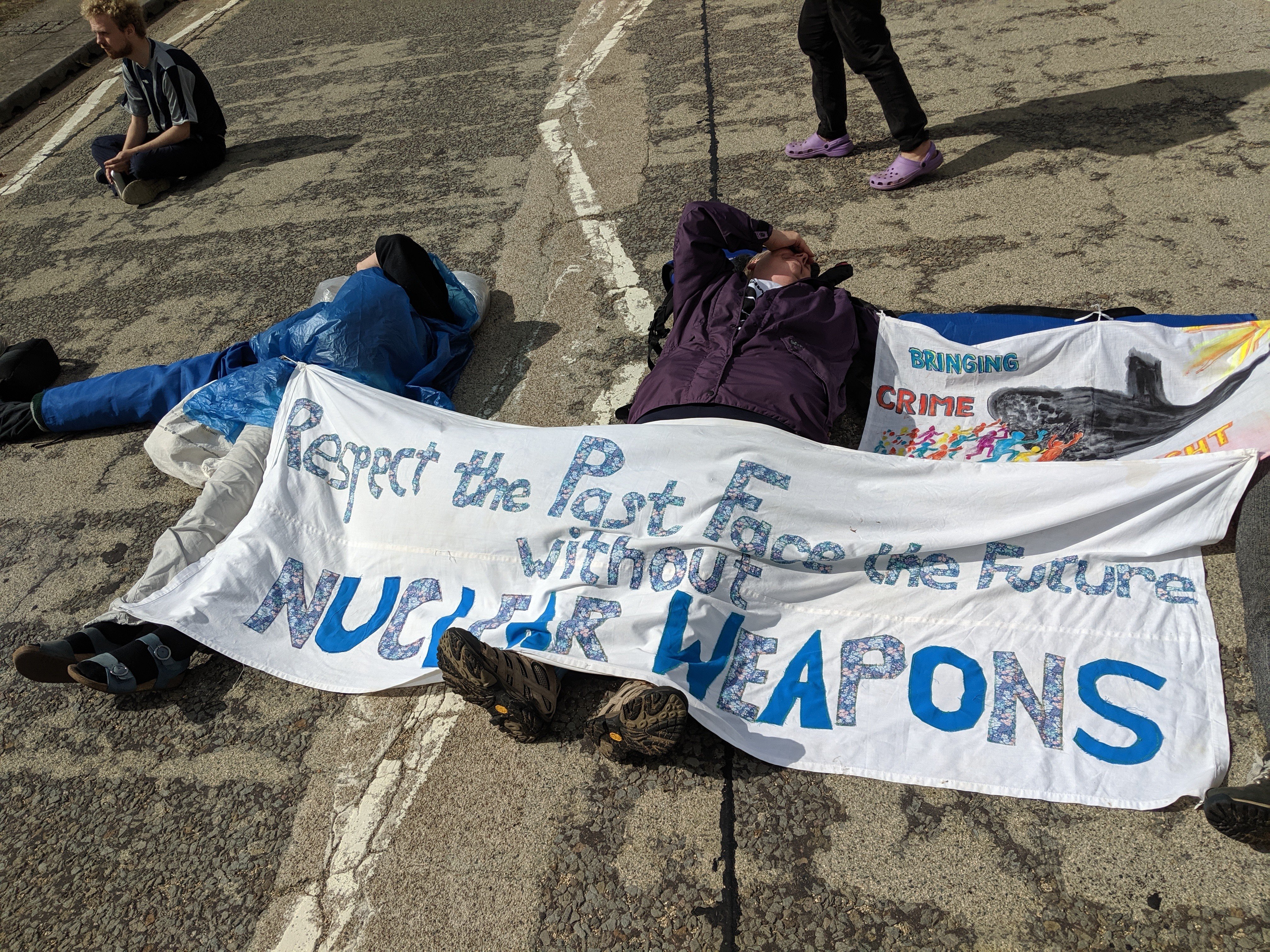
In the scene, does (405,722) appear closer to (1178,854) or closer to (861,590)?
(861,590)

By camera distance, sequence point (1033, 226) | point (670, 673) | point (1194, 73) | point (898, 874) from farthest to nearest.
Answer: point (1194, 73), point (1033, 226), point (670, 673), point (898, 874)

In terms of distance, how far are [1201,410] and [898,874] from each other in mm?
1875

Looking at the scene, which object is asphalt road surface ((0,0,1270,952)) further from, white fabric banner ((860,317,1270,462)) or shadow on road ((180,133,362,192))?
white fabric banner ((860,317,1270,462))

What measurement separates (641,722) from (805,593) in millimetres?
680

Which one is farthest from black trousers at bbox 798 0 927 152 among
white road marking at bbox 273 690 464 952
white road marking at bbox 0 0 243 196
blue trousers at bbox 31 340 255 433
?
white road marking at bbox 0 0 243 196

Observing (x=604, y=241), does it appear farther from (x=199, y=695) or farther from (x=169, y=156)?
(x=169, y=156)

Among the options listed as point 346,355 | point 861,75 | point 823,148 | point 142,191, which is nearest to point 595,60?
point 823,148

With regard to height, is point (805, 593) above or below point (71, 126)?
below

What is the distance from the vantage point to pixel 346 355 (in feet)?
11.6

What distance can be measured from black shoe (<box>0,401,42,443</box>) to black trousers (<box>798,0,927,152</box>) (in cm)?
445

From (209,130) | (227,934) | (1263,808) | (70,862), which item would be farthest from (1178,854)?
(209,130)

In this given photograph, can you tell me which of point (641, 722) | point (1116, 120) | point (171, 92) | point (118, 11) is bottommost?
point (1116, 120)

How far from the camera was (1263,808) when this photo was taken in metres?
1.89

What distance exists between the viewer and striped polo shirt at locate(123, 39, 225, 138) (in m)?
6.07
